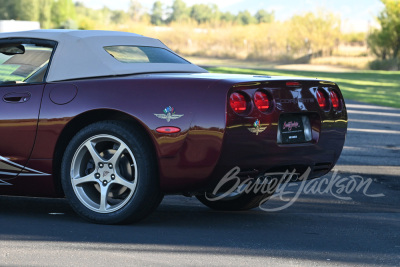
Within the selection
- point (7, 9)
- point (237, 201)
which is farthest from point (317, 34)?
point (7, 9)

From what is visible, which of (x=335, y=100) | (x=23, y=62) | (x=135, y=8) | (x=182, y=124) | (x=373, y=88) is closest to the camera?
(x=182, y=124)

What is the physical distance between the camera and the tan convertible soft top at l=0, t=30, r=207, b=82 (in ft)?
20.5

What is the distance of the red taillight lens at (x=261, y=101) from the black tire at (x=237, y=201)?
115 centimetres

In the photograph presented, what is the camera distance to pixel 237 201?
6953 millimetres

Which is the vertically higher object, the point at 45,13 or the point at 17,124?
the point at 17,124

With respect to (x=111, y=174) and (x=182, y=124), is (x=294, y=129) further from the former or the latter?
(x=111, y=174)

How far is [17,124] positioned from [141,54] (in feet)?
3.66

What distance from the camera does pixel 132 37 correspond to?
6945mm

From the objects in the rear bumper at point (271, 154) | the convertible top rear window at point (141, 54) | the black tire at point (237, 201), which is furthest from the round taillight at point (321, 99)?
the convertible top rear window at point (141, 54)

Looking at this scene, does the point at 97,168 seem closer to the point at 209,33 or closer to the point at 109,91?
the point at 109,91

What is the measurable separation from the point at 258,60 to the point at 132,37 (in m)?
56.4

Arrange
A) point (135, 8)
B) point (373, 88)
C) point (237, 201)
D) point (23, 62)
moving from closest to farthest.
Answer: point (23, 62), point (237, 201), point (373, 88), point (135, 8)

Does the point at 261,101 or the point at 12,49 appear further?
the point at 12,49

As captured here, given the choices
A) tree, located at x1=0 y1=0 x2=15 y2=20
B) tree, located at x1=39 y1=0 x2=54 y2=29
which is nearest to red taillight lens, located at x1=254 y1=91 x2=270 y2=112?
tree, located at x1=39 y1=0 x2=54 y2=29
